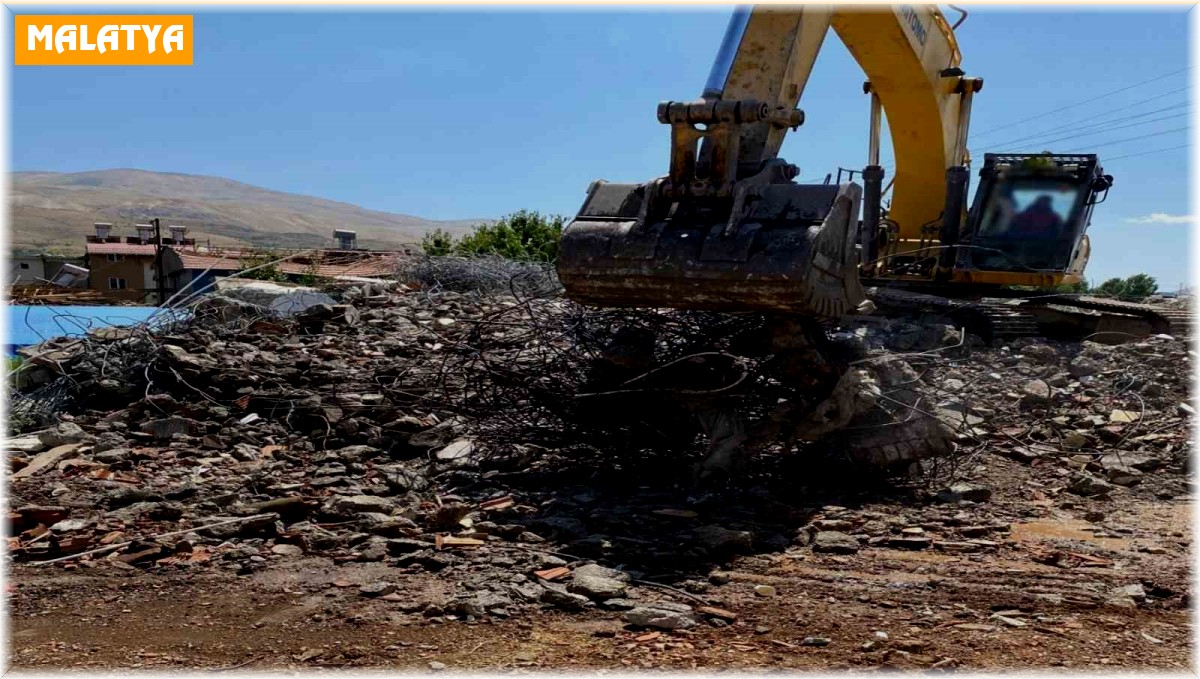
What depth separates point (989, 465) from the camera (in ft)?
19.8

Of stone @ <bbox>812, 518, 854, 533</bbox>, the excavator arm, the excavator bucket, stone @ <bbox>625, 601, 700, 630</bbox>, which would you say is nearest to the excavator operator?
the excavator arm

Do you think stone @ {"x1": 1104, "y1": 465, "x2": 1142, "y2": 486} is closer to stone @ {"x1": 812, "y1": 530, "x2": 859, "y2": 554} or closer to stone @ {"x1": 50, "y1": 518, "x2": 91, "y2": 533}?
stone @ {"x1": 812, "y1": 530, "x2": 859, "y2": 554}

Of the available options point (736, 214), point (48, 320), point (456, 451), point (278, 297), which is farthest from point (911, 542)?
point (48, 320)

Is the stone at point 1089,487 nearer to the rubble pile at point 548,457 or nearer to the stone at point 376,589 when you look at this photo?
the rubble pile at point 548,457

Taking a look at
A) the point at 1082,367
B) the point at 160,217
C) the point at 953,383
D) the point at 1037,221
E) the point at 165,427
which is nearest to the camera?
the point at 165,427

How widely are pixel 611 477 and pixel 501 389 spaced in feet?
3.50

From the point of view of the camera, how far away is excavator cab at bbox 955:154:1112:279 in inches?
384

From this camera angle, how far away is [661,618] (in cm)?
343

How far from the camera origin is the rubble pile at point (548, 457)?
4.27 meters

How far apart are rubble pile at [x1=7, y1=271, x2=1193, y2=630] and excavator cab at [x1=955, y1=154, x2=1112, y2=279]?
5.82ft

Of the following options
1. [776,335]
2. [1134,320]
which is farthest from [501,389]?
[1134,320]

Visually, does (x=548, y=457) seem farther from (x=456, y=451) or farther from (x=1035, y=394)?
(x=1035, y=394)

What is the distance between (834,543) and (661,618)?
49.4 inches

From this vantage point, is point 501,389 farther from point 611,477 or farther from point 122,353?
point 122,353
